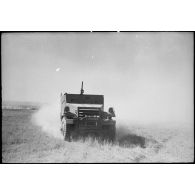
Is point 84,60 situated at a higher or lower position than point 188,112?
higher

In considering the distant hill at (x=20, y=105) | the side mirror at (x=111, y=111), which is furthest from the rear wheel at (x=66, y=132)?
the side mirror at (x=111, y=111)

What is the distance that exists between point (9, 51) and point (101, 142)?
2031 mm

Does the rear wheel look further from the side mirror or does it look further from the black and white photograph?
the side mirror

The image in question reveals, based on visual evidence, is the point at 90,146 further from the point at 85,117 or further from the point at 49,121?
the point at 49,121

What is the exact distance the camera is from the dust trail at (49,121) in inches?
188

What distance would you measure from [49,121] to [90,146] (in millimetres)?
757

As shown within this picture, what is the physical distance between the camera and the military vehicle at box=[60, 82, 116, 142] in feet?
15.8

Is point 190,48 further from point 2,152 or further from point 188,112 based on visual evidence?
point 2,152

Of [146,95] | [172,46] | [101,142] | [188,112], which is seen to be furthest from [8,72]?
[188,112]

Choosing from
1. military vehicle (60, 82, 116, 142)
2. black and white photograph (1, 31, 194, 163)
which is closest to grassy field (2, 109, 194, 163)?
black and white photograph (1, 31, 194, 163)

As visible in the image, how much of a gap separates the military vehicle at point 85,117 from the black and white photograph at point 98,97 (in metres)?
0.02

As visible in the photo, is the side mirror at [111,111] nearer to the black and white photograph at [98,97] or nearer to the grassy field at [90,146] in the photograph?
the black and white photograph at [98,97]

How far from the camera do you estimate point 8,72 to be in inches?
187

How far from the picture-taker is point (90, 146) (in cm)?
476
